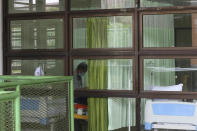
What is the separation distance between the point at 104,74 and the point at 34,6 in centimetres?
164

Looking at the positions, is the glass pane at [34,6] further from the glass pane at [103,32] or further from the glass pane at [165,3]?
the glass pane at [165,3]

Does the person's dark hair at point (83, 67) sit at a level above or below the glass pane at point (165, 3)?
below

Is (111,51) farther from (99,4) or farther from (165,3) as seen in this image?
(165,3)

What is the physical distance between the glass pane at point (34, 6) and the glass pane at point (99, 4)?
25cm

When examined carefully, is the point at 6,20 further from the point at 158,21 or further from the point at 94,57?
the point at 158,21

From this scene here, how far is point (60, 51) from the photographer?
6.68 m

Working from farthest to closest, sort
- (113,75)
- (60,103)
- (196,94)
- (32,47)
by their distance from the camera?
(32,47) → (113,75) → (196,94) → (60,103)

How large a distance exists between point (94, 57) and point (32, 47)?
110 centimetres

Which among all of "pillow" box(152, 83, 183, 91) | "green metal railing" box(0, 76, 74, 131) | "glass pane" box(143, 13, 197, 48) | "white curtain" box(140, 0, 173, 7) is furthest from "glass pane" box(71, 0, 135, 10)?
"green metal railing" box(0, 76, 74, 131)

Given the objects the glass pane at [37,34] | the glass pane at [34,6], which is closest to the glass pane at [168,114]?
the glass pane at [37,34]

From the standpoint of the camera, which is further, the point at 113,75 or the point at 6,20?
the point at 6,20

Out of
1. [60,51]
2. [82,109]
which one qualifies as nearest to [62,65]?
[60,51]

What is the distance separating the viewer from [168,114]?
6.12 meters

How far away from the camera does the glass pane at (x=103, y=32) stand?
6.37 metres
